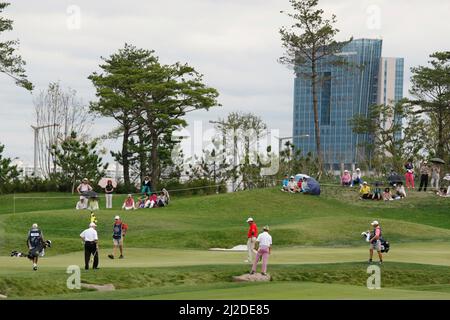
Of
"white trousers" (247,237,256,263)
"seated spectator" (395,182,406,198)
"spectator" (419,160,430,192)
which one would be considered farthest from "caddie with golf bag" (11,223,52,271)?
"spectator" (419,160,430,192)

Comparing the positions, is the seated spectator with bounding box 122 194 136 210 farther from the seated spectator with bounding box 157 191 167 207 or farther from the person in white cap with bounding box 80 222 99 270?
Answer: the person in white cap with bounding box 80 222 99 270

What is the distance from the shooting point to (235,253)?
48.0 metres

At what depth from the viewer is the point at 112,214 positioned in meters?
60.4

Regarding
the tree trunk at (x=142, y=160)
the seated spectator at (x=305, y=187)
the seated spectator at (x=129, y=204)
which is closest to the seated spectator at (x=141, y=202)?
the seated spectator at (x=129, y=204)

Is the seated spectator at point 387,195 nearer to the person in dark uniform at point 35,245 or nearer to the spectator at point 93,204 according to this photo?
A: the spectator at point 93,204

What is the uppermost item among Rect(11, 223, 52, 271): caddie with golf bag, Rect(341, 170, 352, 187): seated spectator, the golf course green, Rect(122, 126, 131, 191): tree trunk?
Rect(122, 126, 131, 191): tree trunk

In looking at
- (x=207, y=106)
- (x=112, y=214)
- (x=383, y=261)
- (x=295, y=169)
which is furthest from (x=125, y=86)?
(x=383, y=261)

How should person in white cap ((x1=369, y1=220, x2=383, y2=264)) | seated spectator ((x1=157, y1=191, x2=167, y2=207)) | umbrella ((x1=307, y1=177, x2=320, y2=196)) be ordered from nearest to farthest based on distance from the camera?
person in white cap ((x1=369, y1=220, x2=383, y2=264)) → seated spectator ((x1=157, y1=191, x2=167, y2=207)) → umbrella ((x1=307, y1=177, x2=320, y2=196))

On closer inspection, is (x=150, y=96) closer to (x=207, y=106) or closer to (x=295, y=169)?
(x=207, y=106)

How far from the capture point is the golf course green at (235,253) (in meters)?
32.0

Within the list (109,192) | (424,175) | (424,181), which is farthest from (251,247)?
(424,181)

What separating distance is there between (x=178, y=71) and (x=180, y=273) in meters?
56.9

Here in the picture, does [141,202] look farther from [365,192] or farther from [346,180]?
[346,180]

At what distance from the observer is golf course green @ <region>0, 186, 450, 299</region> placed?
1258 inches
